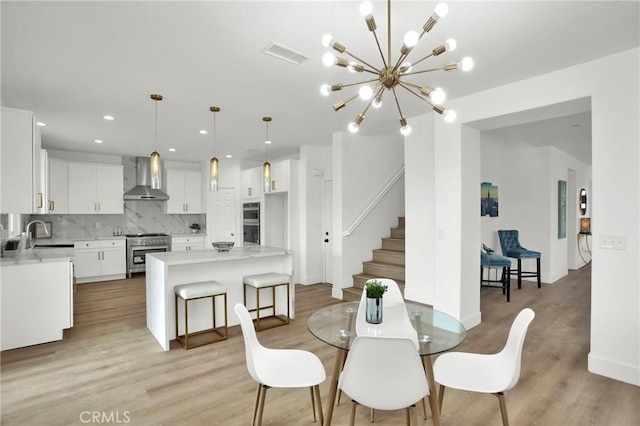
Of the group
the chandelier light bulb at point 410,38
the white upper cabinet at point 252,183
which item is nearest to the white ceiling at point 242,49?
the chandelier light bulb at point 410,38

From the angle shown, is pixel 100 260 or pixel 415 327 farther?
pixel 100 260

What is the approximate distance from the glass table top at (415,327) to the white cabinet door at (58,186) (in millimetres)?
6178

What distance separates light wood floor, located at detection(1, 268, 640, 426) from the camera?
221cm

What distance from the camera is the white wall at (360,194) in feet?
16.9

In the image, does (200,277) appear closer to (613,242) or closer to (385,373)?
(385,373)

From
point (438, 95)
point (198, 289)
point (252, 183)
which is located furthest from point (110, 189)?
point (438, 95)

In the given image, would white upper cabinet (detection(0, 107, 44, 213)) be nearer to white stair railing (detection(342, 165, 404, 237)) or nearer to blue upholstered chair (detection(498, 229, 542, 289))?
white stair railing (detection(342, 165, 404, 237))

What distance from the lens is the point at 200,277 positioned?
148 inches

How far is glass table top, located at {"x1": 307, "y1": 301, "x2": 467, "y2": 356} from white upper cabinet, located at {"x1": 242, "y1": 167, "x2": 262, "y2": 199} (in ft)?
15.5

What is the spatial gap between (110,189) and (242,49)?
219 inches

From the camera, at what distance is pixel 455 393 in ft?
8.14

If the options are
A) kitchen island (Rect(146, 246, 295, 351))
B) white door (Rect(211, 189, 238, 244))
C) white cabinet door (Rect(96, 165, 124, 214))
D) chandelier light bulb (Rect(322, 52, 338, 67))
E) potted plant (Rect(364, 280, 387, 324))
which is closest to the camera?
chandelier light bulb (Rect(322, 52, 338, 67))

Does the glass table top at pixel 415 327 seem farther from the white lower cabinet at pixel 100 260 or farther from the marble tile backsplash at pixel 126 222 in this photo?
the marble tile backsplash at pixel 126 222

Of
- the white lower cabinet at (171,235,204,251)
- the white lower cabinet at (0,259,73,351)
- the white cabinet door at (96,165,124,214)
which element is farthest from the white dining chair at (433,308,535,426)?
the white cabinet door at (96,165,124,214)
